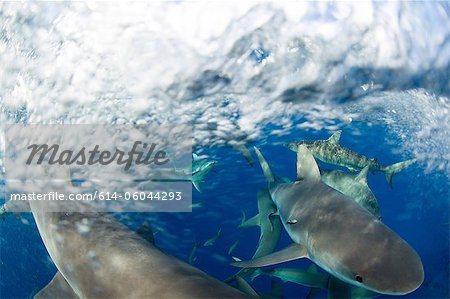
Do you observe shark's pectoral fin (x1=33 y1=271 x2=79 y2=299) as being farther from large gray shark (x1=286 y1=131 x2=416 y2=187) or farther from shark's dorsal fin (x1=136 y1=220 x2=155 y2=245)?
large gray shark (x1=286 y1=131 x2=416 y2=187)

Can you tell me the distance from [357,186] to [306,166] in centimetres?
145

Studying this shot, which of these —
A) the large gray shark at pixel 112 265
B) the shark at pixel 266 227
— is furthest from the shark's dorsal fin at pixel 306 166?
the large gray shark at pixel 112 265

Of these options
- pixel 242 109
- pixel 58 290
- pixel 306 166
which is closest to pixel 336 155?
pixel 242 109

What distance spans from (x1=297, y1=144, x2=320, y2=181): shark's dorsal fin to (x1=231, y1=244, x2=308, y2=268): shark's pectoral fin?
1.65 m

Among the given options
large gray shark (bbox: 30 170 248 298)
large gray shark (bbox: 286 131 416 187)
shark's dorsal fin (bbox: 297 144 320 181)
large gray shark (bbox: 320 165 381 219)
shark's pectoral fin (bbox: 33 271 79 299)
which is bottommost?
large gray shark (bbox: 286 131 416 187)

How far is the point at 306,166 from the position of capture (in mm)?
6223

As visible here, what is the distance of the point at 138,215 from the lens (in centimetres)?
2234

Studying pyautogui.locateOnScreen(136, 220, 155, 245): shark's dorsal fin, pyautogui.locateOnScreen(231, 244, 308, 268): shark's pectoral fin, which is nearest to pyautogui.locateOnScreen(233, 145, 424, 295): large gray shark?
pyautogui.locateOnScreen(231, 244, 308, 268): shark's pectoral fin

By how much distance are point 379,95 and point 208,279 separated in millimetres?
10342

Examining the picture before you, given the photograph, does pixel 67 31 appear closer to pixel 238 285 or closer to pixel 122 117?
pixel 122 117

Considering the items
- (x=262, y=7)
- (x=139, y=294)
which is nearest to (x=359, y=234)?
(x=139, y=294)

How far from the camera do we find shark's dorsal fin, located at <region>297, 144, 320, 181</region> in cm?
609

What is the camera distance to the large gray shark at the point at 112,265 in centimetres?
304

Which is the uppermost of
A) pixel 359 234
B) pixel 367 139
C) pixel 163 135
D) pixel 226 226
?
pixel 359 234
